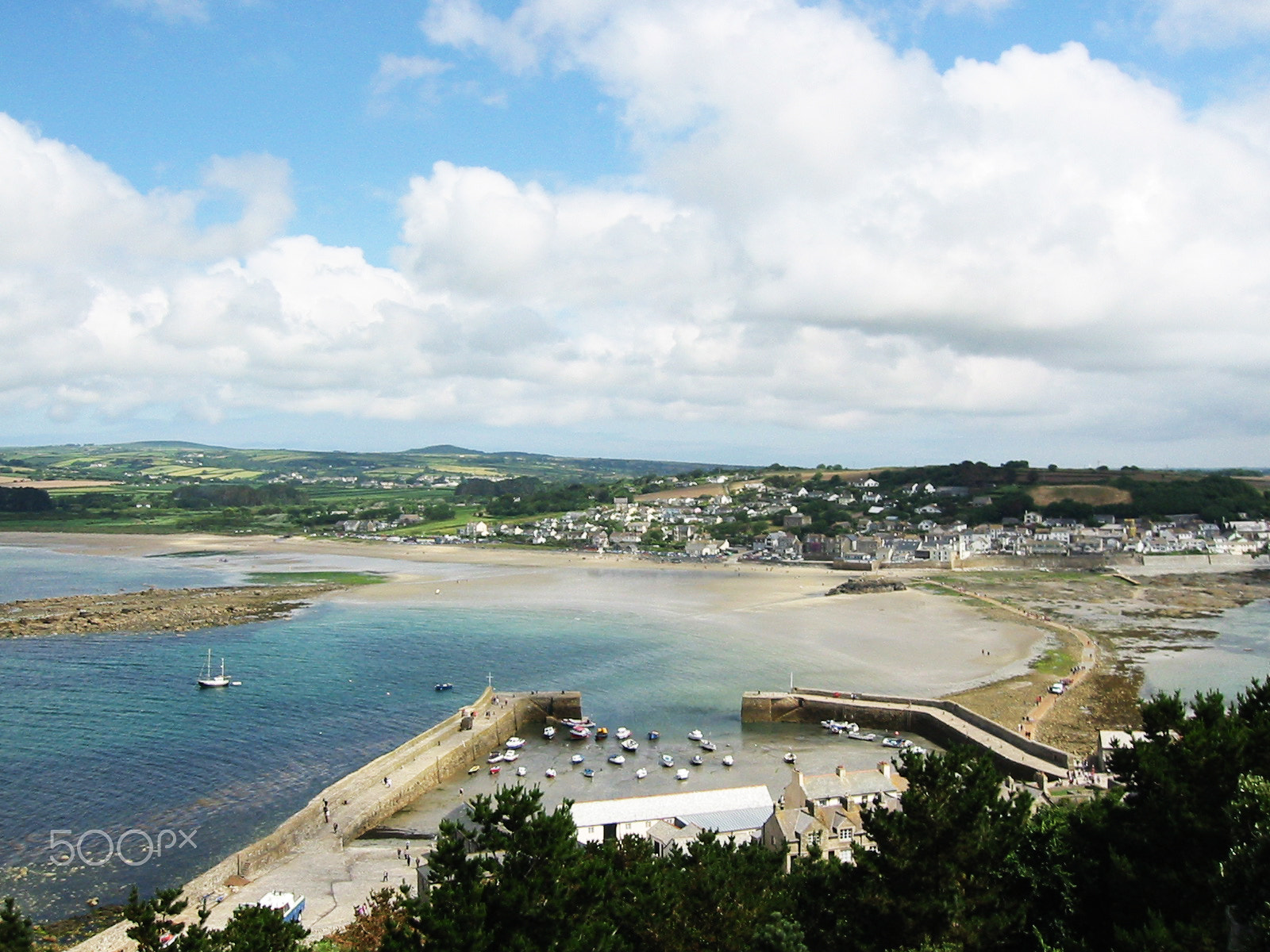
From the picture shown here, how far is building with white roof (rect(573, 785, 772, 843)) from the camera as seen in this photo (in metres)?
17.2

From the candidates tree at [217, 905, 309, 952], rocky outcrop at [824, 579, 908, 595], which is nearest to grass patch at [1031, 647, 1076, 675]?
rocky outcrop at [824, 579, 908, 595]

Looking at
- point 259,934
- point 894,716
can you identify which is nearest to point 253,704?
point 894,716

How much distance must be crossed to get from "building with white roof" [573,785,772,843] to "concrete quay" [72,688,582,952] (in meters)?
3.65

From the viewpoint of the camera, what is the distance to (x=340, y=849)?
17484 millimetres

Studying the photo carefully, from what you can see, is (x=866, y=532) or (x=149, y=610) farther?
(x=866, y=532)

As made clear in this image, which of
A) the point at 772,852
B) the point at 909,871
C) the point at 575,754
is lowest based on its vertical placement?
the point at 575,754

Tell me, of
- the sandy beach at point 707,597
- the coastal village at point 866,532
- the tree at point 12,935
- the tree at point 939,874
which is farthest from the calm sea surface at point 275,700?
the coastal village at point 866,532

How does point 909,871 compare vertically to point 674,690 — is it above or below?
above

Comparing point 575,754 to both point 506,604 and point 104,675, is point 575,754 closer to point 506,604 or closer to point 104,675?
point 104,675

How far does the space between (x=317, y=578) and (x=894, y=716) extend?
Result: 4493 cm

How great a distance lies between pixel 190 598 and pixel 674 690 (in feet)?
105

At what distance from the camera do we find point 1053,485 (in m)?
94.4

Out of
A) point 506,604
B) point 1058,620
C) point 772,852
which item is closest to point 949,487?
point 1058,620

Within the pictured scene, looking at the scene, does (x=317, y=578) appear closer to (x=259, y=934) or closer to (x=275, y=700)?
(x=275, y=700)
